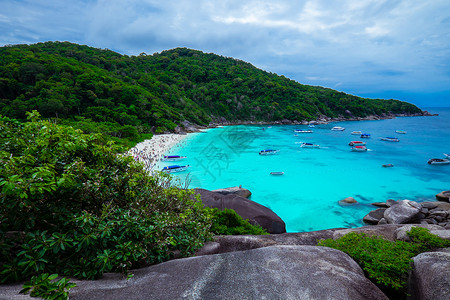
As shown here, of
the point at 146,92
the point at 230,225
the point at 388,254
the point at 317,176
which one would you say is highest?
the point at 146,92

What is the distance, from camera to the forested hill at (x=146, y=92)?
41125 mm

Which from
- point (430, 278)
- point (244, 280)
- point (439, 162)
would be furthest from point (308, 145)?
point (244, 280)

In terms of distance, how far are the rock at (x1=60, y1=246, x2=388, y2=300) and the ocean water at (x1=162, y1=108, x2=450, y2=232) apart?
12740 mm

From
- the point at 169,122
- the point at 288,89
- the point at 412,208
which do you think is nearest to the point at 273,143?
the point at 169,122

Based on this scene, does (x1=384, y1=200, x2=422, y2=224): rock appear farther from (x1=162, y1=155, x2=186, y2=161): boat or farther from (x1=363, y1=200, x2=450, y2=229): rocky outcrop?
(x1=162, y1=155, x2=186, y2=161): boat

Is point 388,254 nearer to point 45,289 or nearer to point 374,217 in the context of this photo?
point 45,289

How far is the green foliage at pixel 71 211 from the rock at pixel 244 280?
0.40 meters

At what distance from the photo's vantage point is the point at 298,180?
26.5 metres

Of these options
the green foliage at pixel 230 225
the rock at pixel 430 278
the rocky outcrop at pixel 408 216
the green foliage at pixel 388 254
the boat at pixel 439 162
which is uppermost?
the rock at pixel 430 278

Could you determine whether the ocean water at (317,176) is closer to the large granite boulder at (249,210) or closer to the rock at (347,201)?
the rock at (347,201)

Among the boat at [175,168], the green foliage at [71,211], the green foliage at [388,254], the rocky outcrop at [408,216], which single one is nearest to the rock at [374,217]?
the rocky outcrop at [408,216]

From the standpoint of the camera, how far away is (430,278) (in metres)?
3.89

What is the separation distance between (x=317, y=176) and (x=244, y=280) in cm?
2745

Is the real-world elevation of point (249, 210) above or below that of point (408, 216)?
above
